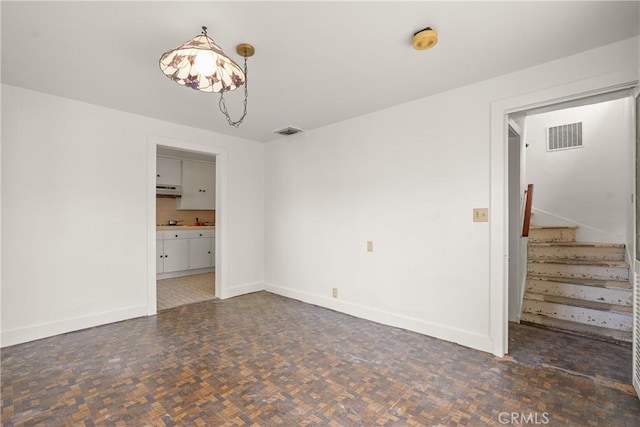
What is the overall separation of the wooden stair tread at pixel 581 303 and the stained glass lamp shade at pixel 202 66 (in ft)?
12.6

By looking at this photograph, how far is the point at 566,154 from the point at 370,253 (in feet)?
13.0

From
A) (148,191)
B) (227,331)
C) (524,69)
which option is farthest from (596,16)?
(148,191)

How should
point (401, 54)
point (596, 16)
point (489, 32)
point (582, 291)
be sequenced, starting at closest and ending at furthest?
1. point (596, 16)
2. point (489, 32)
3. point (401, 54)
4. point (582, 291)

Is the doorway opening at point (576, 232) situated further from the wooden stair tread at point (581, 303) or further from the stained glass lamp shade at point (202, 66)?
the stained glass lamp shade at point (202, 66)

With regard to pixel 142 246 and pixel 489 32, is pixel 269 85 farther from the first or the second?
pixel 142 246

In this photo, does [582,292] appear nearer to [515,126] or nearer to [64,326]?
[515,126]

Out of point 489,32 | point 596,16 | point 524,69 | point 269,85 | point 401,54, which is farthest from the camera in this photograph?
point 269,85

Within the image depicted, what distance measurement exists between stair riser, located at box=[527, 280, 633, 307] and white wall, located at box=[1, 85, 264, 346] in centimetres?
468

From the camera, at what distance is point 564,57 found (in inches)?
86.4

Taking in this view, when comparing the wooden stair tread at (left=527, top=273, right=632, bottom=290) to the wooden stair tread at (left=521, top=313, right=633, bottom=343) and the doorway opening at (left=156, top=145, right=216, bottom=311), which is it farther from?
the doorway opening at (left=156, top=145, right=216, bottom=311)

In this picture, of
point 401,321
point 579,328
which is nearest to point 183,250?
point 401,321

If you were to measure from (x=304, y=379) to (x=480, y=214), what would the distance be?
1990 mm

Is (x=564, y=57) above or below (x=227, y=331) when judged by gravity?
above

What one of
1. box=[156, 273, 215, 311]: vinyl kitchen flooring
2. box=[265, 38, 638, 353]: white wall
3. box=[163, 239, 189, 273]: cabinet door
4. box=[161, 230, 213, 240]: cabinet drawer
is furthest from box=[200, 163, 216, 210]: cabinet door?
box=[265, 38, 638, 353]: white wall
